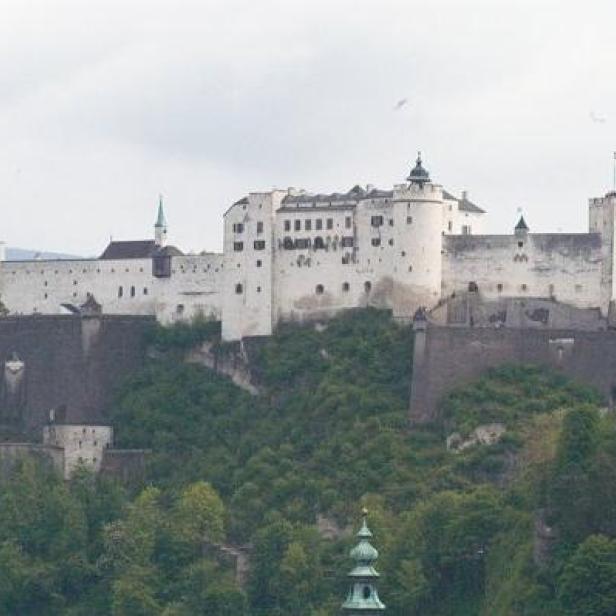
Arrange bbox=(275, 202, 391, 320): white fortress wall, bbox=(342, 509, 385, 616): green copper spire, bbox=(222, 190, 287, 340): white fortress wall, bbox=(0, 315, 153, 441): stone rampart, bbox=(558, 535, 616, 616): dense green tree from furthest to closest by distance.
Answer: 1. bbox=(0, 315, 153, 441): stone rampart
2. bbox=(222, 190, 287, 340): white fortress wall
3. bbox=(275, 202, 391, 320): white fortress wall
4. bbox=(558, 535, 616, 616): dense green tree
5. bbox=(342, 509, 385, 616): green copper spire

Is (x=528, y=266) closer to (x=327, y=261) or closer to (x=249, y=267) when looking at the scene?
(x=327, y=261)

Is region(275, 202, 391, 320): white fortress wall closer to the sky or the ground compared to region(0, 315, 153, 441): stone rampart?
closer to the sky

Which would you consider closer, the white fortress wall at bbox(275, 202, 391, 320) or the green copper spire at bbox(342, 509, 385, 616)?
the green copper spire at bbox(342, 509, 385, 616)

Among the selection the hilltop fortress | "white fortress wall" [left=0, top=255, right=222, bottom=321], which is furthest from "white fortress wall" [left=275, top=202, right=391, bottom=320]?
"white fortress wall" [left=0, top=255, right=222, bottom=321]

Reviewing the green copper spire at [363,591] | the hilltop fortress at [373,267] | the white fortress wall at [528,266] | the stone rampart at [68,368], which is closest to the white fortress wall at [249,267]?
the hilltop fortress at [373,267]

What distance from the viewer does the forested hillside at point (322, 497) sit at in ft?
345

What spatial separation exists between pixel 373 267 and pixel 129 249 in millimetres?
10563

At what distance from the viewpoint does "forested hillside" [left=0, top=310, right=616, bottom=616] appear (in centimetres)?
10525

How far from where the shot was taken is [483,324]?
120 m

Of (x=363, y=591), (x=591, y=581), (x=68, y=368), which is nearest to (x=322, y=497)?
(x=68, y=368)

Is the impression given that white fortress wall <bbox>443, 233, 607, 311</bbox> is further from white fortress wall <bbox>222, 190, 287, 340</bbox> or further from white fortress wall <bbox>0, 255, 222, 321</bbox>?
white fortress wall <bbox>0, 255, 222, 321</bbox>

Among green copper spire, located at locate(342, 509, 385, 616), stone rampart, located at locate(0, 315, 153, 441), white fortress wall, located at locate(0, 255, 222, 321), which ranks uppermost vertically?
white fortress wall, located at locate(0, 255, 222, 321)

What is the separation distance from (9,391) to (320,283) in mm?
11767

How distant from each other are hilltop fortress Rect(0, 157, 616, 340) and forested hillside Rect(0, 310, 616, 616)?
103cm
